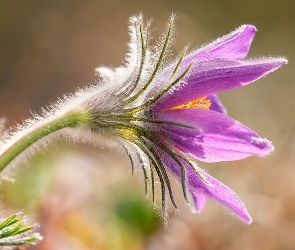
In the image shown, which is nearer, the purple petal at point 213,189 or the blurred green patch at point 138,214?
the purple petal at point 213,189

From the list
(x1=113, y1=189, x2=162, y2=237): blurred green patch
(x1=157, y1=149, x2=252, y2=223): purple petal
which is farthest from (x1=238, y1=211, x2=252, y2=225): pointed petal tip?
(x1=113, y1=189, x2=162, y2=237): blurred green patch

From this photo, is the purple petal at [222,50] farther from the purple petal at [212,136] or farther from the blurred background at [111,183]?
the blurred background at [111,183]

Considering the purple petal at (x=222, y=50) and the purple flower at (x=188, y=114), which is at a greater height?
the purple petal at (x=222, y=50)

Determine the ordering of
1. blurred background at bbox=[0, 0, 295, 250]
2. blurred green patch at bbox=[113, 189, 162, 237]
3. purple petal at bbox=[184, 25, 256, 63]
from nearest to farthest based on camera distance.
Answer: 1. purple petal at bbox=[184, 25, 256, 63]
2. blurred background at bbox=[0, 0, 295, 250]
3. blurred green patch at bbox=[113, 189, 162, 237]

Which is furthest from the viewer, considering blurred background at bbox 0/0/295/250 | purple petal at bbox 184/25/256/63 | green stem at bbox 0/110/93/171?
blurred background at bbox 0/0/295/250

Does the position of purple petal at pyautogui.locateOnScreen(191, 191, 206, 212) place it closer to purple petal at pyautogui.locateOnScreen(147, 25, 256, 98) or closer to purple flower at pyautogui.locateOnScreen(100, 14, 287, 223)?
purple flower at pyautogui.locateOnScreen(100, 14, 287, 223)

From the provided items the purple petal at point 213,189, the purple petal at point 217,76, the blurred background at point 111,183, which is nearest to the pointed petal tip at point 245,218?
the purple petal at point 213,189

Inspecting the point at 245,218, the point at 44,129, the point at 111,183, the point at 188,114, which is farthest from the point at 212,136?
the point at 111,183

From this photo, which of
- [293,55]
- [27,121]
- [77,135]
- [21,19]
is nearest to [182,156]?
[77,135]
